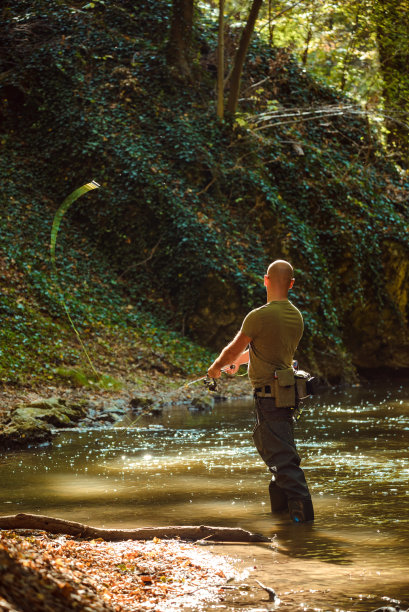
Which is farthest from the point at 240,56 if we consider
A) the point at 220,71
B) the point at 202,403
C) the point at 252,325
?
the point at 252,325

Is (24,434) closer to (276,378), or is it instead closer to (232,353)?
(232,353)

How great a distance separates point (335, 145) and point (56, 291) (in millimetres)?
11945

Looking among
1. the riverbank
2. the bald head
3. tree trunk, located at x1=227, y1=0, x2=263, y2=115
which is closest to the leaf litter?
the bald head

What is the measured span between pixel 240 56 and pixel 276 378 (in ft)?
56.9

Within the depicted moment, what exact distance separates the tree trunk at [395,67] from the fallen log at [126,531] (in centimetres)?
1705

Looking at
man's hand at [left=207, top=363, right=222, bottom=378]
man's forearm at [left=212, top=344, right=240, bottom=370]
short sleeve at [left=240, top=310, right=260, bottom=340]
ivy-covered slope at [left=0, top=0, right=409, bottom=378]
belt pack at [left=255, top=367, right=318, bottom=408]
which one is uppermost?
ivy-covered slope at [left=0, top=0, right=409, bottom=378]

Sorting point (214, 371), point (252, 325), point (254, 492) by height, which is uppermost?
point (252, 325)

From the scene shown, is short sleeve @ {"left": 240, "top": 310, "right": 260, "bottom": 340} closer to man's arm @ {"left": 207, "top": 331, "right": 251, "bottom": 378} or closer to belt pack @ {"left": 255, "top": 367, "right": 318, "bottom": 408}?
man's arm @ {"left": 207, "top": 331, "right": 251, "bottom": 378}

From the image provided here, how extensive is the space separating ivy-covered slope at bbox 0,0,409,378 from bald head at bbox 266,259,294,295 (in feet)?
38.4

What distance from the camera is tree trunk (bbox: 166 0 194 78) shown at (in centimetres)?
2431

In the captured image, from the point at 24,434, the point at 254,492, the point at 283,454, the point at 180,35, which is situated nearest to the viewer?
the point at 283,454

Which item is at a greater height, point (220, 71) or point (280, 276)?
point (220, 71)

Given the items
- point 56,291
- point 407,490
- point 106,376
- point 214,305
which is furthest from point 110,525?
point 214,305

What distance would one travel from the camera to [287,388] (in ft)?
21.5
